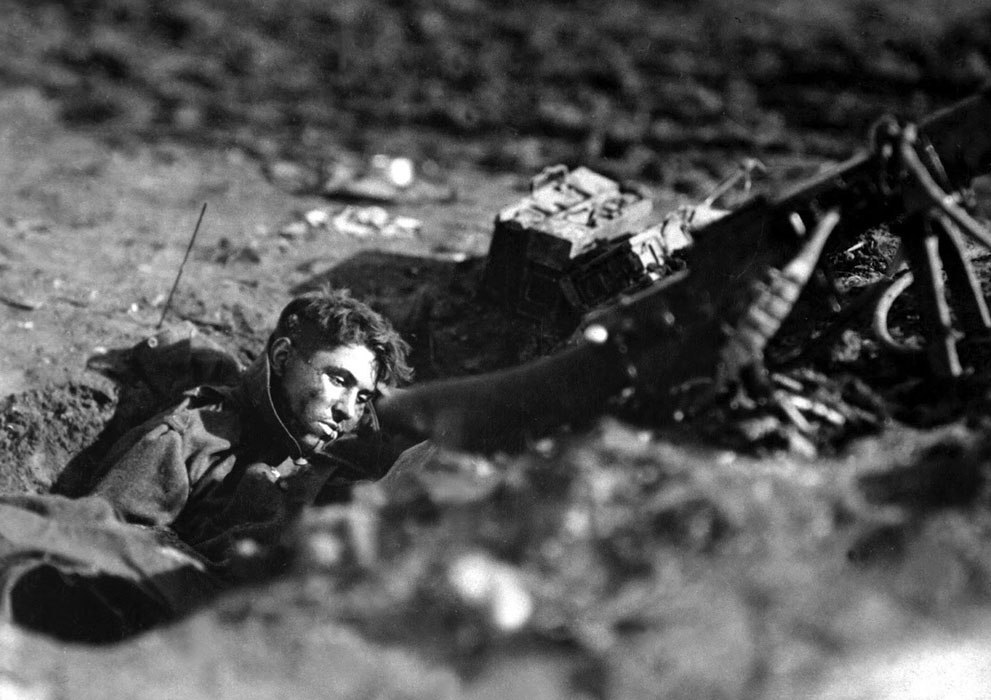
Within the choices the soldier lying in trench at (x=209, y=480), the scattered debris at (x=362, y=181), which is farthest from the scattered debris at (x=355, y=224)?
the soldier lying in trench at (x=209, y=480)

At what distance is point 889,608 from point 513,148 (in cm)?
591

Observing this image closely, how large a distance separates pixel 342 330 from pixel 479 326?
4.97ft

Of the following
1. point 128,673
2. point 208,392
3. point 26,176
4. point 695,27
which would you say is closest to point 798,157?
point 695,27

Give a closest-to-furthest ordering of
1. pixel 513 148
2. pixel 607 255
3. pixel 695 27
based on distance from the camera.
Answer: pixel 607 255 < pixel 513 148 < pixel 695 27

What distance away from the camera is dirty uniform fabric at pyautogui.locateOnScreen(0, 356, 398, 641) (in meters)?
3.59

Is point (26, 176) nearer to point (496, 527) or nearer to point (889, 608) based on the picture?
point (496, 527)

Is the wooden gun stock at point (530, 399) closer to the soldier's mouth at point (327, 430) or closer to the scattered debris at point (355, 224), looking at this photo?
the soldier's mouth at point (327, 430)

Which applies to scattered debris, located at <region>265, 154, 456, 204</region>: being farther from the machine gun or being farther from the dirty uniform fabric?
the machine gun

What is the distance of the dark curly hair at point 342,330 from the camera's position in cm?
495

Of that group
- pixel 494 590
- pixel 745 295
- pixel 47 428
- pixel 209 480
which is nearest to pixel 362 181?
pixel 47 428

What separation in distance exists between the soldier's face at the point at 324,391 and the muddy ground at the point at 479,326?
1079mm

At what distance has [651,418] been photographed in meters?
3.62

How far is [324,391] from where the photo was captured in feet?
15.9

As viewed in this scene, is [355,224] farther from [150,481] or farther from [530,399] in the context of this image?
[530,399]
